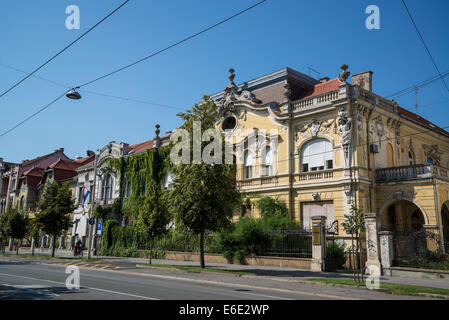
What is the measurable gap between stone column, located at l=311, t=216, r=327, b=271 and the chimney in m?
13.2

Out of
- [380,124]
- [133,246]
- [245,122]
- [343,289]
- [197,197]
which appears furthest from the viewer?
[133,246]

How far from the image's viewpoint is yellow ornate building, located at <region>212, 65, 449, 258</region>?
79.8ft

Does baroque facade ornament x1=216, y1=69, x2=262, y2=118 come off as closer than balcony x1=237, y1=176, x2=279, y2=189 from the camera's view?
No

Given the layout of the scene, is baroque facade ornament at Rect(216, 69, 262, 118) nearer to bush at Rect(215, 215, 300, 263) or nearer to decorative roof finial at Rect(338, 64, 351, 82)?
decorative roof finial at Rect(338, 64, 351, 82)

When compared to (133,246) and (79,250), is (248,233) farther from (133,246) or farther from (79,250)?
(79,250)

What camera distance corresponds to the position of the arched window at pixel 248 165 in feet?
100

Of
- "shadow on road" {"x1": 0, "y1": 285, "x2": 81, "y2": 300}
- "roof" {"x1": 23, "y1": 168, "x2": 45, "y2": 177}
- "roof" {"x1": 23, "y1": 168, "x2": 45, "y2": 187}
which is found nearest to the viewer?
"shadow on road" {"x1": 0, "y1": 285, "x2": 81, "y2": 300}

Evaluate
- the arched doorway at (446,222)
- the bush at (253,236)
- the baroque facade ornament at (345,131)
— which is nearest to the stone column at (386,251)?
the arched doorway at (446,222)

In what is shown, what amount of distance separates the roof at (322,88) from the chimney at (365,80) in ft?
4.98

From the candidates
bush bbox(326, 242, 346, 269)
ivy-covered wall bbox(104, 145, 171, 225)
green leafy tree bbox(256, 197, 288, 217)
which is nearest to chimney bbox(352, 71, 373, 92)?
green leafy tree bbox(256, 197, 288, 217)

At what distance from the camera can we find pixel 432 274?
56.2 feet
